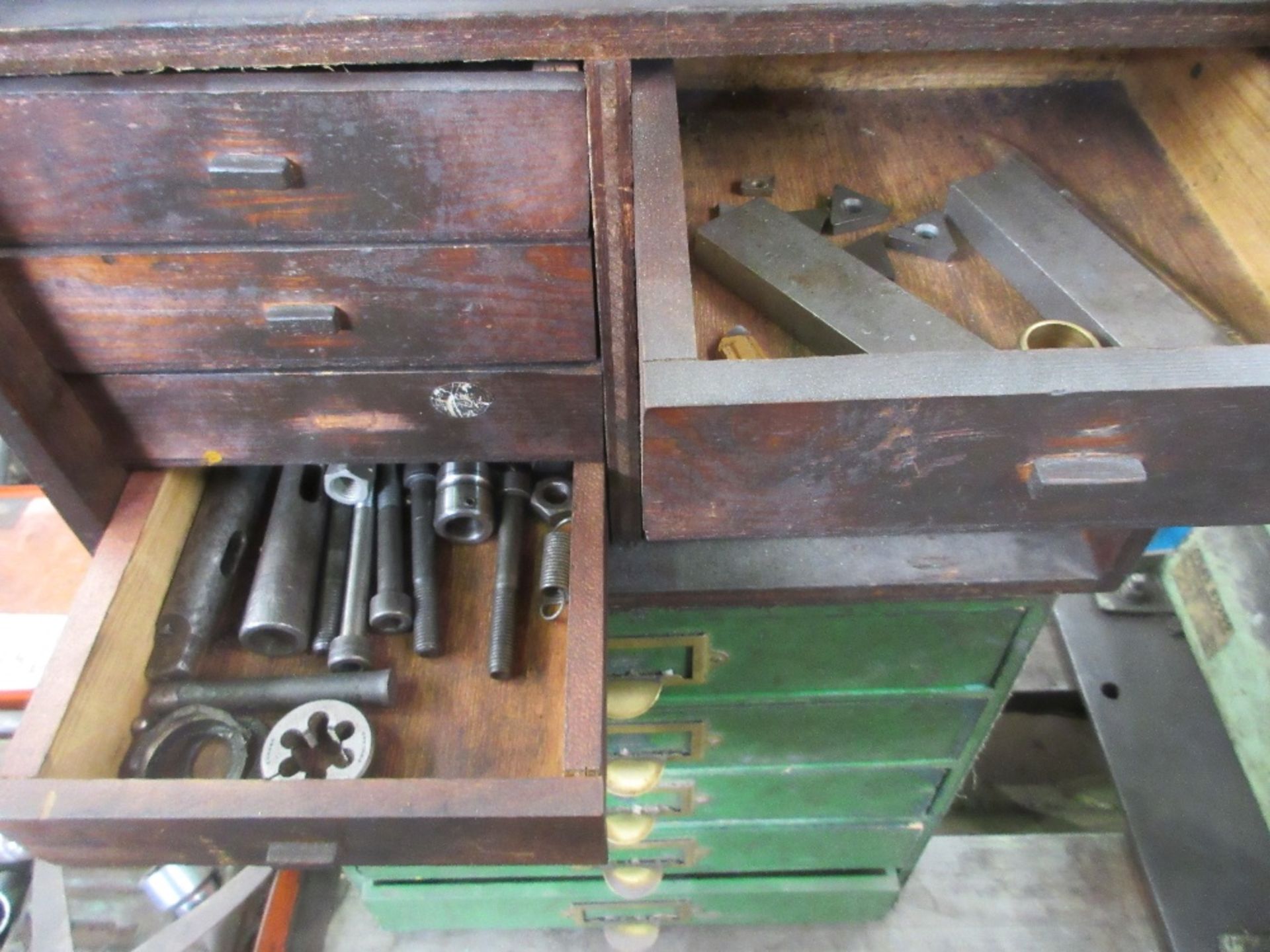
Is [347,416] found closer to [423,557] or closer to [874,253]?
[423,557]

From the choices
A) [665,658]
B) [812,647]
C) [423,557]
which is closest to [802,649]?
[812,647]

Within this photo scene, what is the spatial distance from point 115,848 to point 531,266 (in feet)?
1.76

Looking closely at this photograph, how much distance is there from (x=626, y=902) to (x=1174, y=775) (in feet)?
3.20

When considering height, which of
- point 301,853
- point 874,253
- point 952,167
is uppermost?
point 952,167

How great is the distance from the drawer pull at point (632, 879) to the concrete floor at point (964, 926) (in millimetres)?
242

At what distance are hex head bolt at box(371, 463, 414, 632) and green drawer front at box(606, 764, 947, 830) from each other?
522mm

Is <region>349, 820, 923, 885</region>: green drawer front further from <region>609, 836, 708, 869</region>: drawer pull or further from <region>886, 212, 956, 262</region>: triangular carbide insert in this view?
<region>886, 212, 956, 262</region>: triangular carbide insert

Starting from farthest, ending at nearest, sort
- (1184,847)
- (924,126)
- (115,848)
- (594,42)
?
(1184,847) < (924,126) < (115,848) < (594,42)

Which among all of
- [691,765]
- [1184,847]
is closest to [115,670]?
[691,765]

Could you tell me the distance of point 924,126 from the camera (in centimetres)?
93

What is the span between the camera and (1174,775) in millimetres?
1626

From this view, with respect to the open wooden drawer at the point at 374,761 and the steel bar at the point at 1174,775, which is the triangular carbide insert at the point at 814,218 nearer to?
the open wooden drawer at the point at 374,761

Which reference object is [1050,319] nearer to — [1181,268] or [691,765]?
[1181,268]

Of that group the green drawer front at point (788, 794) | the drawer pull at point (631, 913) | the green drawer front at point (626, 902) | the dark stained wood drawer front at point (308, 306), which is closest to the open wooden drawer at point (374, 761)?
the dark stained wood drawer front at point (308, 306)
